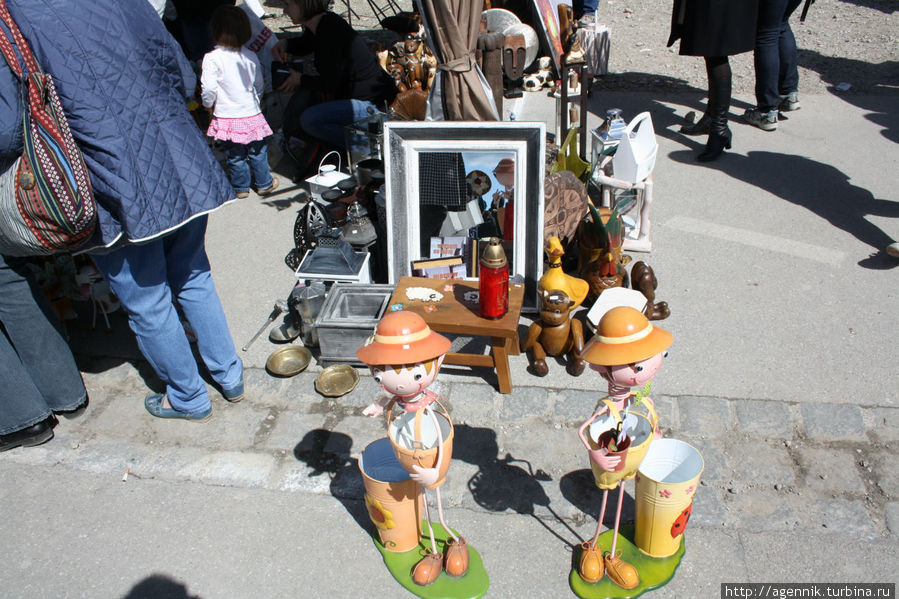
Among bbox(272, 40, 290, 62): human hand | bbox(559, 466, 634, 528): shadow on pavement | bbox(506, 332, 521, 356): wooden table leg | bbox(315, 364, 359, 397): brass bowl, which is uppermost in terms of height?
bbox(272, 40, 290, 62): human hand

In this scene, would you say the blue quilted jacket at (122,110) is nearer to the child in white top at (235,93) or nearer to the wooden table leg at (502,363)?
the wooden table leg at (502,363)

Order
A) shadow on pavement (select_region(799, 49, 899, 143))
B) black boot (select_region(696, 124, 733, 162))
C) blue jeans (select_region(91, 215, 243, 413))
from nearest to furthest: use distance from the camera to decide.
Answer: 1. blue jeans (select_region(91, 215, 243, 413))
2. black boot (select_region(696, 124, 733, 162))
3. shadow on pavement (select_region(799, 49, 899, 143))

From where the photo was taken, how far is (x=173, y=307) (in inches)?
120

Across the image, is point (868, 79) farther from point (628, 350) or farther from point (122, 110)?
point (122, 110)

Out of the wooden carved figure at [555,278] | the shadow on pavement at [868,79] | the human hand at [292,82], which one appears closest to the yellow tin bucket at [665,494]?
the wooden carved figure at [555,278]

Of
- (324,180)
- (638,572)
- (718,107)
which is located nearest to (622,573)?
(638,572)

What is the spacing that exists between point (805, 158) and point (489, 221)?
11.6ft

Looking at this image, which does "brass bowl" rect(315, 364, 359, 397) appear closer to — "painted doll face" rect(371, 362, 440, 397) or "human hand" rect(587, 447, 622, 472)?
"painted doll face" rect(371, 362, 440, 397)

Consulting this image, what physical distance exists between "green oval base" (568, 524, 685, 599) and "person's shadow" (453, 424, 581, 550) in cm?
16

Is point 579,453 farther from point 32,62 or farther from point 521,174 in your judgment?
point 32,62

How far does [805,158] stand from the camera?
5.76 metres

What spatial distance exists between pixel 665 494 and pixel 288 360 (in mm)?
2210

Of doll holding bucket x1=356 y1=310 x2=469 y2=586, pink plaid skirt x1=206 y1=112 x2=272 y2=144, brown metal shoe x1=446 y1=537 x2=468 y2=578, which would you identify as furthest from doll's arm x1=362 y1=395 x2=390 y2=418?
pink plaid skirt x1=206 y1=112 x2=272 y2=144

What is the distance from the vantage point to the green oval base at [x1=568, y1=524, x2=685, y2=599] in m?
2.39
